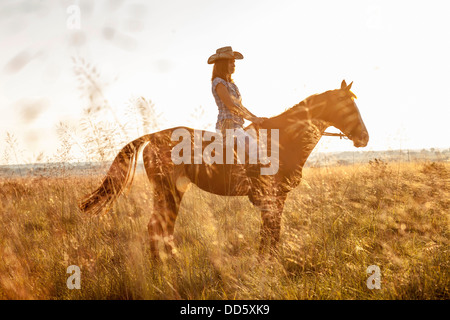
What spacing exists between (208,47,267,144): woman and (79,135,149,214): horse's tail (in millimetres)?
1220

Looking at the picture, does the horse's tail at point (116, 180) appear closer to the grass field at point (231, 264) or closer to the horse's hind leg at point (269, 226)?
the grass field at point (231, 264)

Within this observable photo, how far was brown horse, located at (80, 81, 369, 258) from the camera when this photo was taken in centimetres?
354

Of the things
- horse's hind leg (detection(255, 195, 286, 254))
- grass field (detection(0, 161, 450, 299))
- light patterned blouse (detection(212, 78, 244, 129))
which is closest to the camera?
grass field (detection(0, 161, 450, 299))

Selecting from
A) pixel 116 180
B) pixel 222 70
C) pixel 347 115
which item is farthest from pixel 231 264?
pixel 347 115

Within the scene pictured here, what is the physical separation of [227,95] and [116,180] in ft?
6.57

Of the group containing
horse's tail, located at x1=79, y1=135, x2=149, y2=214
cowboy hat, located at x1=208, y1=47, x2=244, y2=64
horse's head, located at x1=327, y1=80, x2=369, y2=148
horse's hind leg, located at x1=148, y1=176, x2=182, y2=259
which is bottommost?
horse's hind leg, located at x1=148, y1=176, x2=182, y2=259

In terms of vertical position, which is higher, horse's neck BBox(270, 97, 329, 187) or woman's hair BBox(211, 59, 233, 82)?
woman's hair BBox(211, 59, 233, 82)

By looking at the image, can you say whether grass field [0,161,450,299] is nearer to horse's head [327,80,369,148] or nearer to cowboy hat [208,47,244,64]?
horse's head [327,80,369,148]

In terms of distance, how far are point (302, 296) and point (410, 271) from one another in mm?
1089

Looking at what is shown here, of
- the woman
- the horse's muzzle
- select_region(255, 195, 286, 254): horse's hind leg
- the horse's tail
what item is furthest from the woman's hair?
the horse's muzzle

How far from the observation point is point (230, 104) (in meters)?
3.93

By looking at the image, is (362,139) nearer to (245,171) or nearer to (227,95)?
(245,171)

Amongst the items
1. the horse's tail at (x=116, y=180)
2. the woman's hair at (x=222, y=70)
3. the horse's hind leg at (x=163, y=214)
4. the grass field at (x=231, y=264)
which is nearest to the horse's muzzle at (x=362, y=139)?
the grass field at (x=231, y=264)

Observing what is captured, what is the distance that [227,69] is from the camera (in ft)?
13.4
